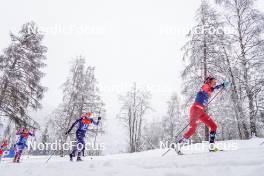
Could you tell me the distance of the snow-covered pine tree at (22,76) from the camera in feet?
47.3

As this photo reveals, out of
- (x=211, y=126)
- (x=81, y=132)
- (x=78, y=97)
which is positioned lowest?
(x=81, y=132)

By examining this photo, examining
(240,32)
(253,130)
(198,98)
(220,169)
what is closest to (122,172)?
(220,169)

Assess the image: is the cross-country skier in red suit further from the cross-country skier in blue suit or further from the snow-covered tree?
the snow-covered tree

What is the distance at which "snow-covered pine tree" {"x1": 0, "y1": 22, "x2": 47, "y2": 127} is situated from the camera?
14414 millimetres

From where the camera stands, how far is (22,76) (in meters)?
15.2

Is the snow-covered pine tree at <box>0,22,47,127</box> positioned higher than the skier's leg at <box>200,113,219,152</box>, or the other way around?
the snow-covered pine tree at <box>0,22,47,127</box>

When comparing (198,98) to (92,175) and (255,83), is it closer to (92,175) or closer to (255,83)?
(92,175)

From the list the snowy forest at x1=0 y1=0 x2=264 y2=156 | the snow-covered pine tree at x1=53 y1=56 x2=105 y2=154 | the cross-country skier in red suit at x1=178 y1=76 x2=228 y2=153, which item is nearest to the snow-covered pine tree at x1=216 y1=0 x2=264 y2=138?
the snowy forest at x1=0 y1=0 x2=264 y2=156

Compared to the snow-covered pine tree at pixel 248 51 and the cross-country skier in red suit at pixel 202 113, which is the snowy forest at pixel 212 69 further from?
the cross-country skier in red suit at pixel 202 113

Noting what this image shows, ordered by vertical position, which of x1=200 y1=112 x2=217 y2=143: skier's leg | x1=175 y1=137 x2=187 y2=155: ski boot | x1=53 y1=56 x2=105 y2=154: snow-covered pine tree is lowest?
x1=175 y1=137 x2=187 y2=155: ski boot

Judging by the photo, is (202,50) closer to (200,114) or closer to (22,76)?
(200,114)

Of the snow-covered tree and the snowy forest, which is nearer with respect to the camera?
the snowy forest

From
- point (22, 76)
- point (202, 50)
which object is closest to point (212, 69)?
point (202, 50)

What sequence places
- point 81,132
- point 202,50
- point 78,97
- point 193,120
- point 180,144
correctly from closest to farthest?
point 193,120 < point 180,144 < point 81,132 < point 202,50 < point 78,97
